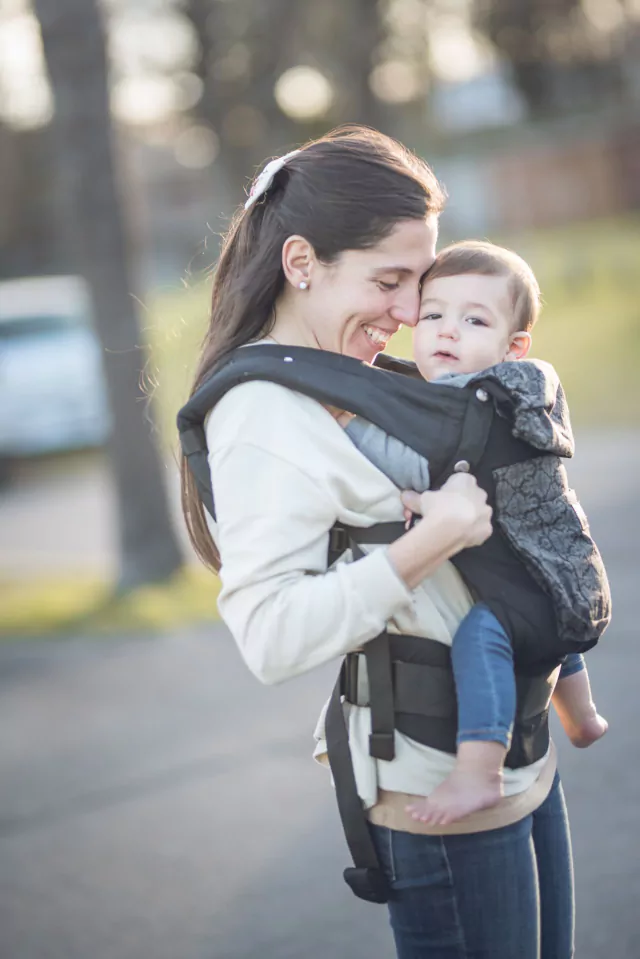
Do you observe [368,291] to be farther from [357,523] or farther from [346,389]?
[357,523]

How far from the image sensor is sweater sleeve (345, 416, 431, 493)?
1.84 meters

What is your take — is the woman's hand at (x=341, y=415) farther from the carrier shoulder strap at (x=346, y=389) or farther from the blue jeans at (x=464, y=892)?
the blue jeans at (x=464, y=892)

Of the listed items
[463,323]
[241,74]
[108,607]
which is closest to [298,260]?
[463,323]

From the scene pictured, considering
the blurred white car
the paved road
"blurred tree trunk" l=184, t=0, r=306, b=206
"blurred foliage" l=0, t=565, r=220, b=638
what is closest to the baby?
the paved road

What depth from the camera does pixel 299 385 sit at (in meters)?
1.80

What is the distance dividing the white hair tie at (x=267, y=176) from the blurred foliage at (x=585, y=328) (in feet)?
16.4

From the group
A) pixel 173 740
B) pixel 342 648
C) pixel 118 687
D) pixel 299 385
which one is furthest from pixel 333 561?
pixel 118 687

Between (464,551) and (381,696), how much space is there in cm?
28

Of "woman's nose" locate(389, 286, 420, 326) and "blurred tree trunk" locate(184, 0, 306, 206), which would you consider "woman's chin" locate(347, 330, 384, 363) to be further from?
"blurred tree trunk" locate(184, 0, 306, 206)

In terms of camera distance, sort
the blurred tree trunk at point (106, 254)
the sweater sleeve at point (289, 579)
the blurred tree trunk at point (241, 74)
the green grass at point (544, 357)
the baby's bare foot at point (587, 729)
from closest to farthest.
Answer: the sweater sleeve at point (289, 579)
the baby's bare foot at point (587, 729)
the green grass at point (544, 357)
the blurred tree trunk at point (106, 254)
the blurred tree trunk at point (241, 74)

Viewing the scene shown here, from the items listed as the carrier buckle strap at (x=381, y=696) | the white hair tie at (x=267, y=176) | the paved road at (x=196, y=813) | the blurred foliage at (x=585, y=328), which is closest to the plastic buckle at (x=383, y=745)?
the carrier buckle strap at (x=381, y=696)

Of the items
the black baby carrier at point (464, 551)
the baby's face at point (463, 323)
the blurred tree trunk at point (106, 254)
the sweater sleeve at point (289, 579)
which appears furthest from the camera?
the blurred tree trunk at point (106, 254)

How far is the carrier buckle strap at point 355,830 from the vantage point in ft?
6.26

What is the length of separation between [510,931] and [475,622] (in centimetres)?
53
